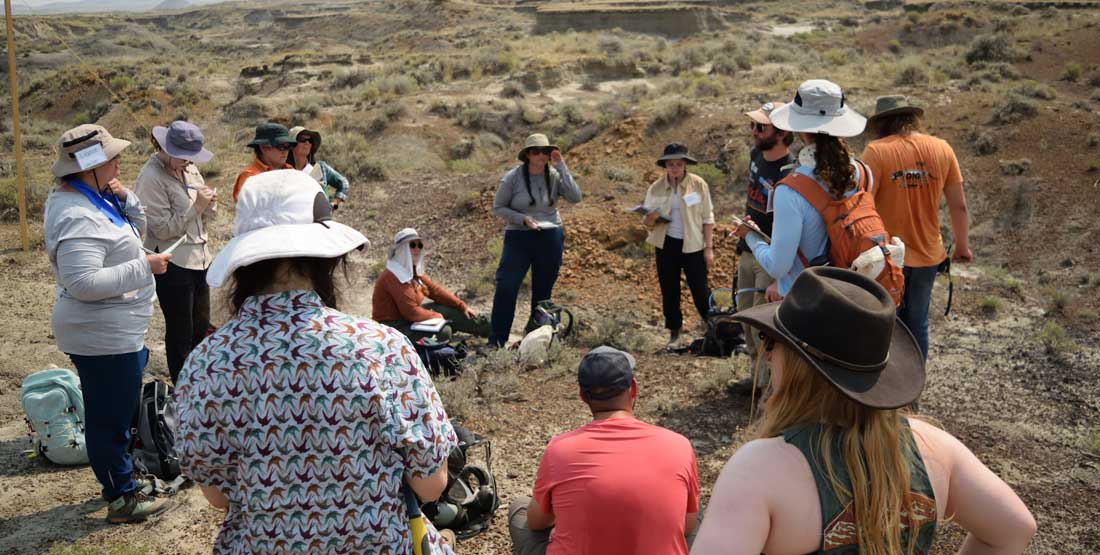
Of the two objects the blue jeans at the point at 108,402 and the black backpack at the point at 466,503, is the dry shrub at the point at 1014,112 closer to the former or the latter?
the black backpack at the point at 466,503

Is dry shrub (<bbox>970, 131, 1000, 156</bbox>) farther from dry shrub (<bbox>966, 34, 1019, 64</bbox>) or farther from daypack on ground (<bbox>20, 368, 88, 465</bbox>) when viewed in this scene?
daypack on ground (<bbox>20, 368, 88, 465</bbox>)

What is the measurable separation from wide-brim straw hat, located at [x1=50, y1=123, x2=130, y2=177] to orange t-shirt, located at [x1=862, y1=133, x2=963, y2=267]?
148 inches

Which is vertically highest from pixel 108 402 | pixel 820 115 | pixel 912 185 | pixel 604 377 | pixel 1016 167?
pixel 820 115

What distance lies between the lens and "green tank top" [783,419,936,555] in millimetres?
1670

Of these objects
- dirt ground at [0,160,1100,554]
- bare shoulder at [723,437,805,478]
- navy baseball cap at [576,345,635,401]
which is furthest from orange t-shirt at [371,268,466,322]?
bare shoulder at [723,437,805,478]

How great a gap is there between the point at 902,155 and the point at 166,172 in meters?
4.22

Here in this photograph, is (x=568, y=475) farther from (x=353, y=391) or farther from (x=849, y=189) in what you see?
(x=849, y=189)

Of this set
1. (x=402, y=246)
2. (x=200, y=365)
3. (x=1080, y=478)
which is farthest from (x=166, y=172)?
(x=1080, y=478)

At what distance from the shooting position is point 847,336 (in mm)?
1714

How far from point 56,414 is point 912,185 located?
492 centimetres

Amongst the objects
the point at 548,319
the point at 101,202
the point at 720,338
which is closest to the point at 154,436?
the point at 101,202

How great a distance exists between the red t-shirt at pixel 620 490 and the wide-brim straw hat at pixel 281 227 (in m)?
1.02

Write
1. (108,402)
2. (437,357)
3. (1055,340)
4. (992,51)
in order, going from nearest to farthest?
(108,402), (437,357), (1055,340), (992,51)

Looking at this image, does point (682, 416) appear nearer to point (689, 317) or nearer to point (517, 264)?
point (517, 264)
